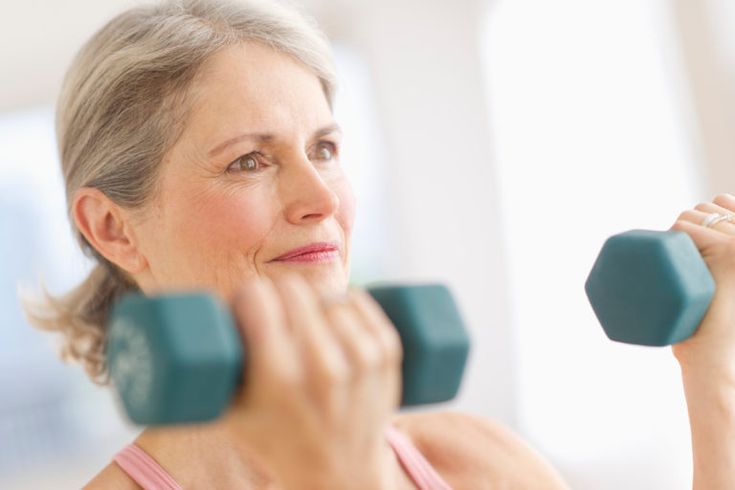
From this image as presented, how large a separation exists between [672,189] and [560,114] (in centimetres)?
85

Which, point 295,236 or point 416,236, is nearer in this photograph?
point 295,236

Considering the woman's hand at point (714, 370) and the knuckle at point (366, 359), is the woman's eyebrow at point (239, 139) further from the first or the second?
the knuckle at point (366, 359)

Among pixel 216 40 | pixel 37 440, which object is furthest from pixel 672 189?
pixel 37 440

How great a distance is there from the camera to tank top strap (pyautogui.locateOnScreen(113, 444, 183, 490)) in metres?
A: 1.44

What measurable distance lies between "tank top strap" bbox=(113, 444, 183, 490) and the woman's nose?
44cm

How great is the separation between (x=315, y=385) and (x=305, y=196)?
0.73m

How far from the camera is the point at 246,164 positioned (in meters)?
1.47

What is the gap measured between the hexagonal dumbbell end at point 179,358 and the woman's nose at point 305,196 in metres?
0.64

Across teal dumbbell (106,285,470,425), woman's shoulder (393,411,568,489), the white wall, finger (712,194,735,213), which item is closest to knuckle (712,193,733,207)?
finger (712,194,735,213)

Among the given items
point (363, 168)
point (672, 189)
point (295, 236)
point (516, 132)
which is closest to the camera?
point (295, 236)

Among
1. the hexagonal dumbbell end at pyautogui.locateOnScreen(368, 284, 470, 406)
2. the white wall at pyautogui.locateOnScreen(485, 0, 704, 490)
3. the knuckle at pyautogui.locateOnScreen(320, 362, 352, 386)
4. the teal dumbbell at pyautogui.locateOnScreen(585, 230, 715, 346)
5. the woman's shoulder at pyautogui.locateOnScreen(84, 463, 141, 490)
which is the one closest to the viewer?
the knuckle at pyautogui.locateOnScreen(320, 362, 352, 386)

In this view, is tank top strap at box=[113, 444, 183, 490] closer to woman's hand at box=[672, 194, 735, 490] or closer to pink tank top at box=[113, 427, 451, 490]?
pink tank top at box=[113, 427, 451, 490]

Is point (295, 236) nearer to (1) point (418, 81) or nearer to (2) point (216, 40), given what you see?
(2) point (216, 40)

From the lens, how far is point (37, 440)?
15.6ft
